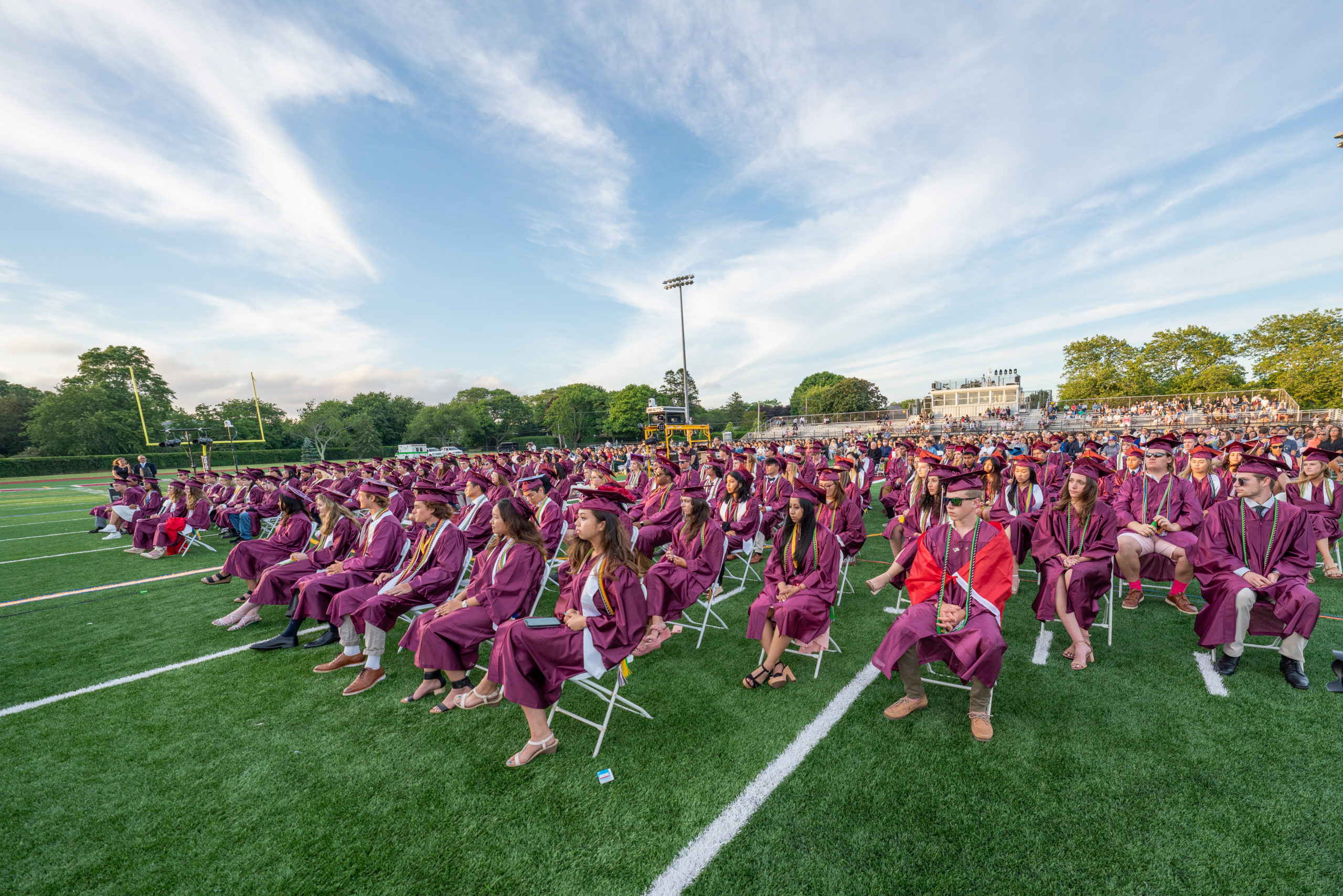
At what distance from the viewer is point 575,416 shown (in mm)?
79312

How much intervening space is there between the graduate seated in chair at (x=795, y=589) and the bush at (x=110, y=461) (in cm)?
3699

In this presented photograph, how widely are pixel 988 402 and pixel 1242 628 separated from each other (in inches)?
2121

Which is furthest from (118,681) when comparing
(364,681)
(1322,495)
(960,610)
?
(1322,495)

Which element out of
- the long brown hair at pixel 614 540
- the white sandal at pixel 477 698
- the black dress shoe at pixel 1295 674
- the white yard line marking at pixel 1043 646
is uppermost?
the long brown hair at pixel 614 540

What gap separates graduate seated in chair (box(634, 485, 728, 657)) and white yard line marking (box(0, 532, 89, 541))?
54.8ft

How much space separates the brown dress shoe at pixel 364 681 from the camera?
A: 171 inches

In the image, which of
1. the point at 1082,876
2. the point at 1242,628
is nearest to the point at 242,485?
the point at 1082,876

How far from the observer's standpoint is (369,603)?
14.7ft

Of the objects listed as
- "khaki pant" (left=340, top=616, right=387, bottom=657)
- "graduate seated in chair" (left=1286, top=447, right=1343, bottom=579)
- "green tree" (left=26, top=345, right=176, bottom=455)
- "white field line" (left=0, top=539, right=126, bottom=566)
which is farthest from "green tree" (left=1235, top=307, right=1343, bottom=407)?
"green tree" (left=26, top=345, right=176, bottom=455)

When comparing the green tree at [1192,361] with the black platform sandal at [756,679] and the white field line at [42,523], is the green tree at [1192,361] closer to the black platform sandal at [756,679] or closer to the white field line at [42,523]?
the black platform sandal at [756,679]

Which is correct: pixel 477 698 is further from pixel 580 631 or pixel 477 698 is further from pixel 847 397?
pixel 847 397

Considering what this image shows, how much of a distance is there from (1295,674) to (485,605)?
21.4 feet

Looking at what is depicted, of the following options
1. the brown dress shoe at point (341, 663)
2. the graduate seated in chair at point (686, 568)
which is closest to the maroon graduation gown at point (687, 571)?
the graduate seated in chair at point (686, 568)

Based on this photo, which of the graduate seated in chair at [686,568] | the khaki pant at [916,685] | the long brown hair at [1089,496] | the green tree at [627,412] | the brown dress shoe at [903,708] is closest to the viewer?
the khaki pant at [916,685]
